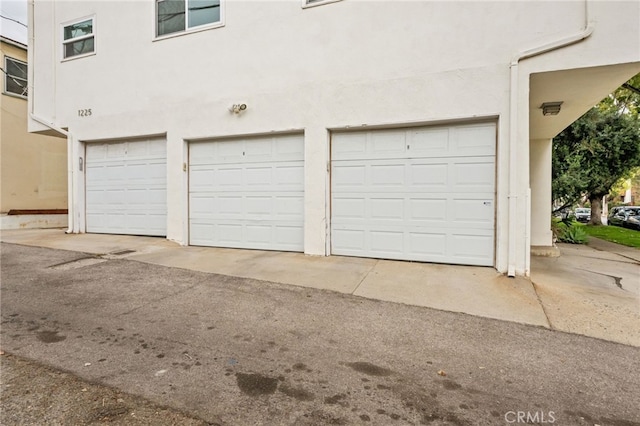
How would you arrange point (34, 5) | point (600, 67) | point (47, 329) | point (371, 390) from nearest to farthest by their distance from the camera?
point (371, 390) → point (47, 329) → point (600, 67) → point (34, 5)

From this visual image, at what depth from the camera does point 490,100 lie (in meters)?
5.81

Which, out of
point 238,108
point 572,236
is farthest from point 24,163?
point 572,236

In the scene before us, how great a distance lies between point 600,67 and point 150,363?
7.11m

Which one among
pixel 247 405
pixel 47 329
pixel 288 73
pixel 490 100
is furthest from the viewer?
pixel 288 73

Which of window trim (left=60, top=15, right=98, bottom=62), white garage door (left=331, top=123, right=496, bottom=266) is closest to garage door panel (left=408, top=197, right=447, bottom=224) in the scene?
white garage door (left=331, top=123, right=496, bottom=266)

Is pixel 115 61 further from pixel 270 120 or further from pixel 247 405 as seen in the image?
pixel 247 405

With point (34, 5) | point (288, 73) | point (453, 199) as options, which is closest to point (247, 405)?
point (453, 199)

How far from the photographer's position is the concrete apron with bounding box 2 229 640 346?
4059 mm

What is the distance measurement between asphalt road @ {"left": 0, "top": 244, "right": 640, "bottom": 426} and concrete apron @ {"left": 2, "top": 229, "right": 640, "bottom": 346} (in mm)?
358

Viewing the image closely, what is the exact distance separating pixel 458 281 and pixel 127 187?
848 cm

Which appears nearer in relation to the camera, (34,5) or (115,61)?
(115,61)

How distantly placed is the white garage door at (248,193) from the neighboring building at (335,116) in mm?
33

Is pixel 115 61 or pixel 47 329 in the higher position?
pixel 115 61

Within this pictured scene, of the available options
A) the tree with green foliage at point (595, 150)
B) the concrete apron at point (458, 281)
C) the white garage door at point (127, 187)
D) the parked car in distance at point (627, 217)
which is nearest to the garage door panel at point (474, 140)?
the concrete apron at point (458, 281)
